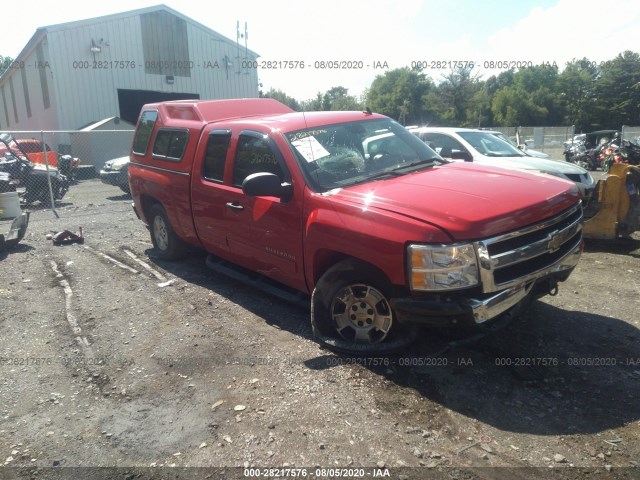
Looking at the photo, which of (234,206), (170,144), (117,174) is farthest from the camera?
(117,174)

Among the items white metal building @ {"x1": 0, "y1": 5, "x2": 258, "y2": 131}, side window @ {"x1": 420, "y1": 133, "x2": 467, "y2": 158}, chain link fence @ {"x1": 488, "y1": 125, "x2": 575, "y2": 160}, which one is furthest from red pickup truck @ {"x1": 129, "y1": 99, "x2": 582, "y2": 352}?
chain link fence @ {"x1": 488, "y1": 125, "x2": 575, "y2": 160}

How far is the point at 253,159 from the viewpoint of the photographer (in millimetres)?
4672

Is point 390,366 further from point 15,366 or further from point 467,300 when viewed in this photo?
point 15,366

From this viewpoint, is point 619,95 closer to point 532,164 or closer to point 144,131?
point 532,164

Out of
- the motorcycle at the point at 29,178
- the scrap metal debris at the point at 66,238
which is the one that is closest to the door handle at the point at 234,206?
the scrap metal debris at the point at 66,238

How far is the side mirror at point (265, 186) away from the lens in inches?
157

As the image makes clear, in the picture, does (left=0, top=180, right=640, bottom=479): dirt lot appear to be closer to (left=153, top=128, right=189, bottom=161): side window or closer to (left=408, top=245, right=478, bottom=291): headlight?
(left=408, top=245, right=478, bottom=291): headlight

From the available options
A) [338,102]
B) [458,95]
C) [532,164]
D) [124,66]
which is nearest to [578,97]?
[458,95]

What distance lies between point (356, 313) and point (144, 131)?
15.0 ft

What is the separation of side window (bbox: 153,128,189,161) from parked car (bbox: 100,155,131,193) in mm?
7670

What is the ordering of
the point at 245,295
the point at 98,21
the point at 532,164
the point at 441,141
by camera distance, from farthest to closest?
the point at 98,21 → the point at 441,141 → the point at 532,164 → the point at 245,295

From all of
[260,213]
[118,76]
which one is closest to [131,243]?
[260,213]

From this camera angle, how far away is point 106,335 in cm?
462

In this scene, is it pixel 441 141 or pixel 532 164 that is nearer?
pixel 532 164
